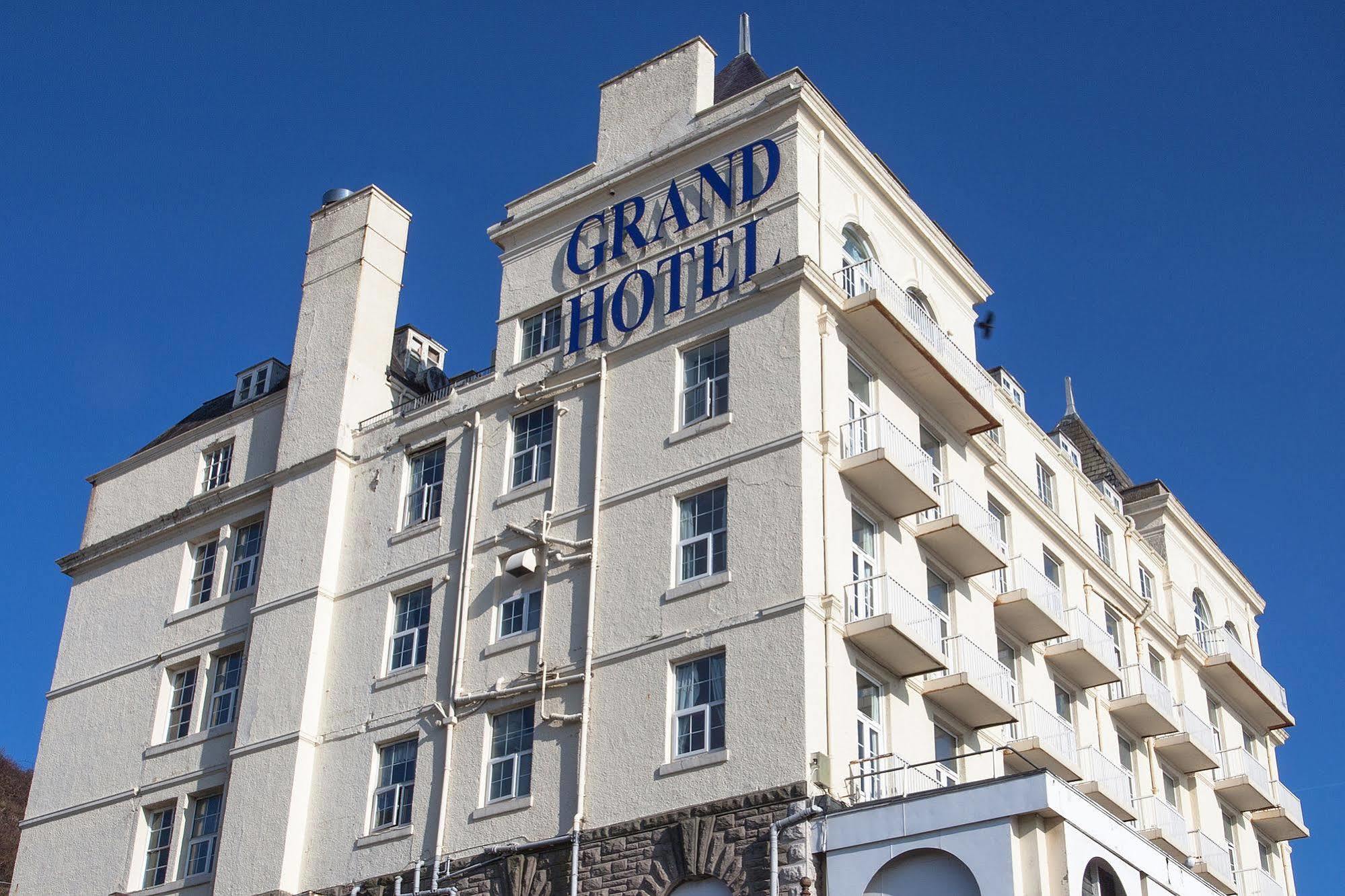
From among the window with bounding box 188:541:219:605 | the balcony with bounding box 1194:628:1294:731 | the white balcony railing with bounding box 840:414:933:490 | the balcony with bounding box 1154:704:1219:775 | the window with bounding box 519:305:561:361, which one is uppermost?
the window with bounding box 519:305:561:361

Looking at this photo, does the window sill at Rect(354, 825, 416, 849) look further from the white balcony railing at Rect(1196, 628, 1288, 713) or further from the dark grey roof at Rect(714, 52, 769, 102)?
the white balcony railing at Rect(1196, 628, 1288, 713)

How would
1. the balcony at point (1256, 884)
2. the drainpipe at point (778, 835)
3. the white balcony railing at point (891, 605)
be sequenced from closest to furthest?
the drainpipe at point (778, 835)
the white balcony railing at point (891, 605)
the balcony at point (1256, 884)

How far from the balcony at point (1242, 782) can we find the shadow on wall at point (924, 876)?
20.9 metres

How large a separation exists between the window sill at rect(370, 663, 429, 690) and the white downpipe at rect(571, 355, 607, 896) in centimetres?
434

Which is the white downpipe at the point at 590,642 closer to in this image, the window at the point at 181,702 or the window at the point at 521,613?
the window at the point at 521,613

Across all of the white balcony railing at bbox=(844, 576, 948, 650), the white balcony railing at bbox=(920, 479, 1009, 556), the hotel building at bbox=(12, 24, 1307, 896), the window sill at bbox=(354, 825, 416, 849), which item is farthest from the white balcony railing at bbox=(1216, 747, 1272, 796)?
the window sill at bbox=(354, 825, 416, 849)

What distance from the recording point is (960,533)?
34.4m

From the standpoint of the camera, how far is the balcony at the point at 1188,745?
4331 cm

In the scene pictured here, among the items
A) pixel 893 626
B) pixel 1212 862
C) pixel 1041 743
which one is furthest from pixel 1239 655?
pixel 893 626

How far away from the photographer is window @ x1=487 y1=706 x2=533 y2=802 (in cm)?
3256

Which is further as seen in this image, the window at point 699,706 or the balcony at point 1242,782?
the balcony at point 1242,782

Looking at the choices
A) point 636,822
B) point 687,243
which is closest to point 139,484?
point 687,243

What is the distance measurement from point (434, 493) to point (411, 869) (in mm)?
8590

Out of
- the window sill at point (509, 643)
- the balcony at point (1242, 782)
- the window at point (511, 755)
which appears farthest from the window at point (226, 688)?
the balcony at point (1242, 782)
